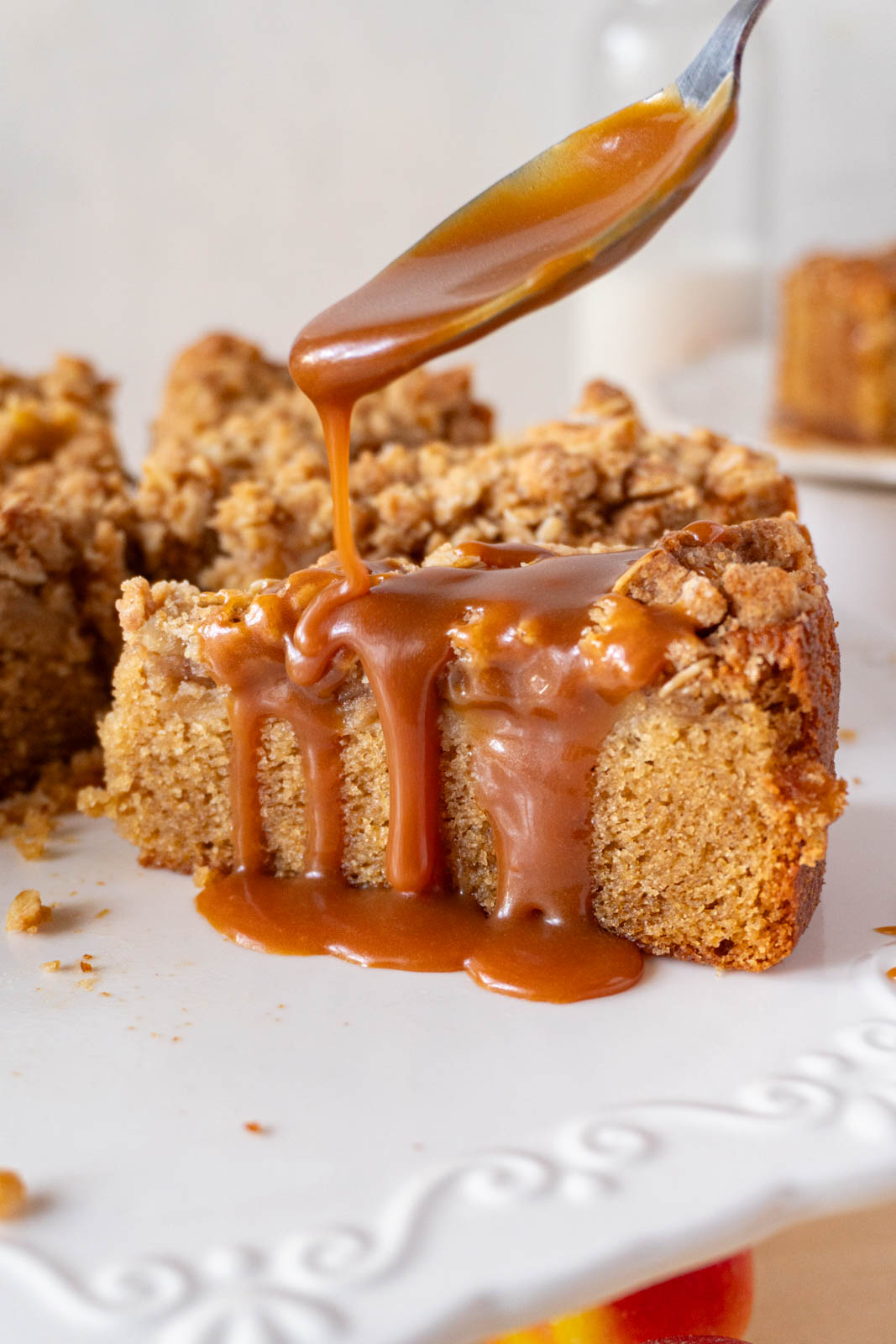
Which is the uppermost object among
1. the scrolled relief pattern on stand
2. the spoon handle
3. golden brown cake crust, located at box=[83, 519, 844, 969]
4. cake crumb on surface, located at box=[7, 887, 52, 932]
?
the spoon handle

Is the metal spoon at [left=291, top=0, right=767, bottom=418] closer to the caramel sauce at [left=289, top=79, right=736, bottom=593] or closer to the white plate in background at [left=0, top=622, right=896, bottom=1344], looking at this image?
the caramel sauce at [left=289, top=79, right=736, bottom=593]

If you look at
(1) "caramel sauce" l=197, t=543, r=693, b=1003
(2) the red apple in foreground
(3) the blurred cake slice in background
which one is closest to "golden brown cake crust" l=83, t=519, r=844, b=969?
(1) "caramel sauce" l=197, t=543, r=693, b=1003

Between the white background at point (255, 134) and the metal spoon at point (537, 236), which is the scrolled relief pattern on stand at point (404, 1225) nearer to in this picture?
the metal spoon at point (537, 236)

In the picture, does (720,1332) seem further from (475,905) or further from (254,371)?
(254,371)

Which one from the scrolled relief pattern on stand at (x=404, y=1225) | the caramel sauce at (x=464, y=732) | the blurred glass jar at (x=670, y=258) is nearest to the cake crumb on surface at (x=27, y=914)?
the caramel sauce at (x=464, y=732)

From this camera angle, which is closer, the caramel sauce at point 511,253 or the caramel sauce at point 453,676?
the caramel sauce at point 453,676

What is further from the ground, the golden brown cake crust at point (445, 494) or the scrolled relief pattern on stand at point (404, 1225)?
the golden brown cake crust at point (445, 494)
